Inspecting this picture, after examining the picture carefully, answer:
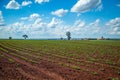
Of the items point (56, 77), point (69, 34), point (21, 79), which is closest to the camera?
point (21, 79)

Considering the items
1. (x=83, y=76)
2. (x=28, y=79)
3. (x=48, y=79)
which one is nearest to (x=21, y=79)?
(x=28, y=79)

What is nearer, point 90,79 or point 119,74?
point 90,79

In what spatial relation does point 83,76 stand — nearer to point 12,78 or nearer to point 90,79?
point 90,79

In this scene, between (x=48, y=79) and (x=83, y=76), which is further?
(x=83, y=76)

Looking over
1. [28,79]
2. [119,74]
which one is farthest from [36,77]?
[119,74]

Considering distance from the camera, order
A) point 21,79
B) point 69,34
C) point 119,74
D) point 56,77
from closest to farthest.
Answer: point 21,79, point 56,77, point 119,74, point 69,34

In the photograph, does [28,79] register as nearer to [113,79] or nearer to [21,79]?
[21,79]

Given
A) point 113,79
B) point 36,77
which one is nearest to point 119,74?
point 113,79

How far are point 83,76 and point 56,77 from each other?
2.25 meters

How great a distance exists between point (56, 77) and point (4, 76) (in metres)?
4.03

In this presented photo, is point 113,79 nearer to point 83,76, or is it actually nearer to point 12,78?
point 83,76

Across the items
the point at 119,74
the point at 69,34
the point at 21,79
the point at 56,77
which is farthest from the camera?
the point at 69,34

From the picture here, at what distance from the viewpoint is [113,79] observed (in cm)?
1059

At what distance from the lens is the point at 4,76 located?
1070 centimetres
